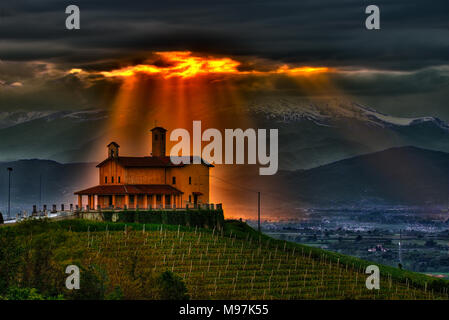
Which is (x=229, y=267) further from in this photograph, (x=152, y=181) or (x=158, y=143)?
(x=158, y=143)

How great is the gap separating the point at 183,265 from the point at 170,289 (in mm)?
20760

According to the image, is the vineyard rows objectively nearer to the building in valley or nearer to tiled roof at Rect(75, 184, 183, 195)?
tiled roof at Rect(75, 184, 183, 195)

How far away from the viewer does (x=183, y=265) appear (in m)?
85.2

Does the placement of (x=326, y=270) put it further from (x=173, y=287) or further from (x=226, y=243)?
(x=173, y=287)

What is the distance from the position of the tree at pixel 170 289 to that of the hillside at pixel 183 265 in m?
1.09

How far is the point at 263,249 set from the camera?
9762 centimetres

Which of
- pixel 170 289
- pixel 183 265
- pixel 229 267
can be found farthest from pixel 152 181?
pixel 170 289

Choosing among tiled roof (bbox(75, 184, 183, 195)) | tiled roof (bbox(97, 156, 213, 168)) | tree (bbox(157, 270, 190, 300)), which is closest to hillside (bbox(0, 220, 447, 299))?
tree (bbox(157, 270, 190, 300))

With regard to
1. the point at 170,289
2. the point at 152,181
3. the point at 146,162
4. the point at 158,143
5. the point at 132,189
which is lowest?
the point at 170,289

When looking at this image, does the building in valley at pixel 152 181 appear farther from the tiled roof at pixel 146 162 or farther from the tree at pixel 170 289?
the tree at pixel 170 289

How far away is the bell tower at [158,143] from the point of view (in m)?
120

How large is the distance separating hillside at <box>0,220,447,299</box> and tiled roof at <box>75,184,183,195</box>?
1025 centimetres

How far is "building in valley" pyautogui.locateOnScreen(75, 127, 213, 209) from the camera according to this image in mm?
111750

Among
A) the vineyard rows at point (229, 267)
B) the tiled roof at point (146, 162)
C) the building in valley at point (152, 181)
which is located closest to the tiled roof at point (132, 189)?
the building in valley at point (152, 181)
